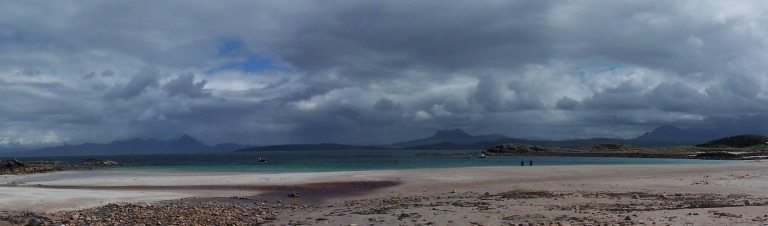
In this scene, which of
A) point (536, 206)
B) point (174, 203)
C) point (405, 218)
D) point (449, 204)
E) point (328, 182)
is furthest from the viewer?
point (328, 182)

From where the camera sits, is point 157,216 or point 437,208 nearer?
point 157,216

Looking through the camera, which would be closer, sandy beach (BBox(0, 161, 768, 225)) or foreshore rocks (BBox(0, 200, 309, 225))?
sandy beach (BBox(0, 161, 768, 225))

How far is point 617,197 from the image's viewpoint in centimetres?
2439

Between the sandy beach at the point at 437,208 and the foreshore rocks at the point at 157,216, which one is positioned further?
the foreshore rocks at the point at 157,216

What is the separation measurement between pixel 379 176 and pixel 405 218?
28.5 m

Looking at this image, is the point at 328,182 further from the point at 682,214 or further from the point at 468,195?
the point at 682,214

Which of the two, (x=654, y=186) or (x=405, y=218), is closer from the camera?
(x=405, y=218)

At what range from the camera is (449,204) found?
22969mm

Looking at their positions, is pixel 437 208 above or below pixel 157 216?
above

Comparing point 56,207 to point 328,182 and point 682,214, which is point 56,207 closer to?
point 328,182

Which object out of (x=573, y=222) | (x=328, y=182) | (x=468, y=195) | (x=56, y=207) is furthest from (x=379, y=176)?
(x=573, y=222)

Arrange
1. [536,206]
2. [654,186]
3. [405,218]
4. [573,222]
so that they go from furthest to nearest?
[654,186]
[536,206]
[405,218]
[573,222]

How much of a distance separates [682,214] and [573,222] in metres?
3.65

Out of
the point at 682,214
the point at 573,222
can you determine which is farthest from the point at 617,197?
the point at 573,222
